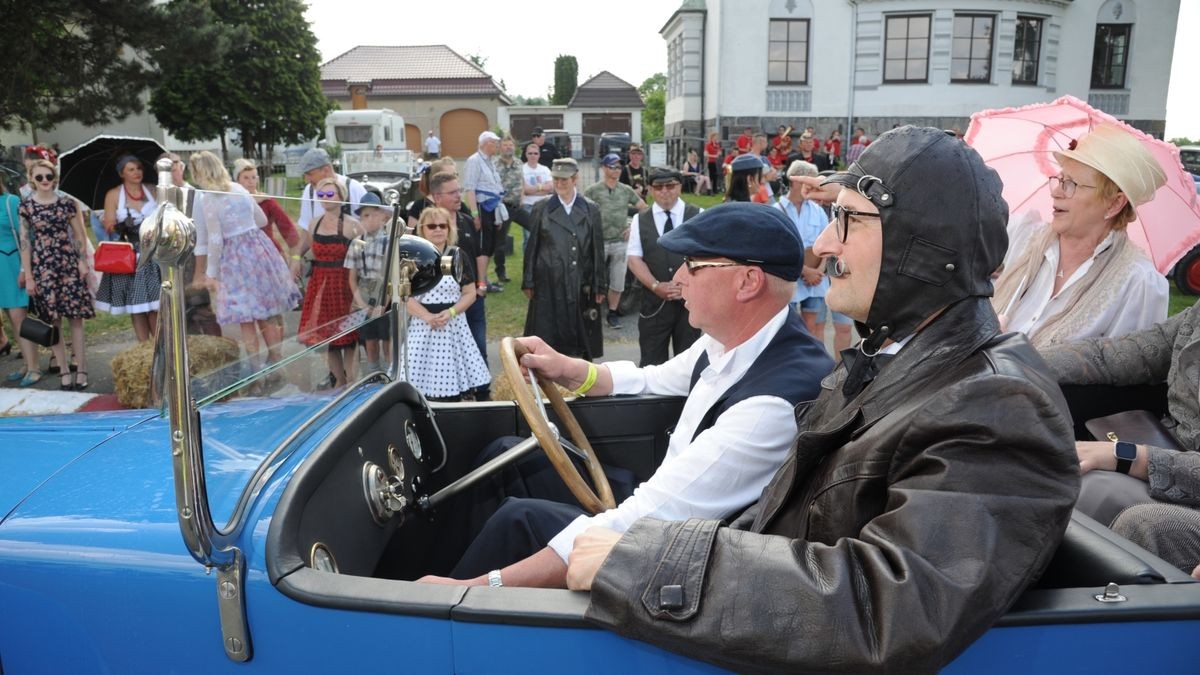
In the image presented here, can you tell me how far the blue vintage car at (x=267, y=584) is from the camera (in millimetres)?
1394

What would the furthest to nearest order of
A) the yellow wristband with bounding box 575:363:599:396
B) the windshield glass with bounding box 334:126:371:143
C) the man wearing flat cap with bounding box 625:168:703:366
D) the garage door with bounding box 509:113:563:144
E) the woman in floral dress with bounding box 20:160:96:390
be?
the garage door with bounding box 509:113:563:144 < the windshield glass with bounding box 334:126:371:143 < the woman in floral dress with bounding box 20:160:96:390 < the man wearing flat cap with bounding box 625:168:703:366 < the yellow wristband with bounding box 575:363:599:396

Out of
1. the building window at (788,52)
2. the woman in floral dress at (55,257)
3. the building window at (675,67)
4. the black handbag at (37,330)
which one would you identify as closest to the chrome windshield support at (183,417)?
the black handbag at (37,330)

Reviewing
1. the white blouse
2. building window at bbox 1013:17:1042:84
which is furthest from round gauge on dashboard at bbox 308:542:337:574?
building window at bbox 1013:17:1042:84

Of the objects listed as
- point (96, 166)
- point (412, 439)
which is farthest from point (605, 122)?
point (412, 439)

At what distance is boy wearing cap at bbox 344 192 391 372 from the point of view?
2168 millimetres

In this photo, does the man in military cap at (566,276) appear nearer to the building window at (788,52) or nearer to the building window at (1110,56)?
the building window at (788,52)

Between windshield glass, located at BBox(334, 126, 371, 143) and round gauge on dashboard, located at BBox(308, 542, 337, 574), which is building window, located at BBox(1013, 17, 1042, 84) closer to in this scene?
windshield glass, located at BBox(334, 126, 371, 143)

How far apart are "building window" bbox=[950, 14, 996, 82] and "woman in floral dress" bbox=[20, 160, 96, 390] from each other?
26.0 m

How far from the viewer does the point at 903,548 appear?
4.30 ft

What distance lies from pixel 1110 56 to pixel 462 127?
32.8 metres

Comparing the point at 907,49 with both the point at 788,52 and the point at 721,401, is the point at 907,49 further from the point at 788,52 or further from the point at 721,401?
the point at 721,401

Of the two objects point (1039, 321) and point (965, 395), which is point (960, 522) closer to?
point (965, 395)

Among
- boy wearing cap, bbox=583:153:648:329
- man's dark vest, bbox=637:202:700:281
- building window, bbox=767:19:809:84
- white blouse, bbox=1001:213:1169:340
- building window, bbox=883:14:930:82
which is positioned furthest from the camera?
building window, bbox=767:19:809:84

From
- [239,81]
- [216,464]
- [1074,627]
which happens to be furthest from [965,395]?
[239,81]
